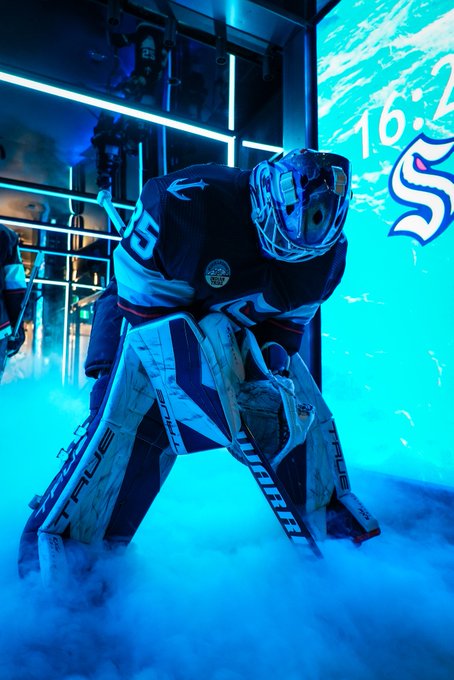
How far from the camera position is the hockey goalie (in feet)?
3.52

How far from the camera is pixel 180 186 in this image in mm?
1122

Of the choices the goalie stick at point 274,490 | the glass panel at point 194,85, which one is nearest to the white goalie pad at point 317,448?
the goalie stick at point 274,490

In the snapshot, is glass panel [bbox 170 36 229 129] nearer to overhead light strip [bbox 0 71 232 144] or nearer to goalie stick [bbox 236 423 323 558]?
overhead light strip [bbox 0 71 232 144]

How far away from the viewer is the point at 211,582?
43.1 inches

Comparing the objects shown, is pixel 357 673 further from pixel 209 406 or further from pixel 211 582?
pixel 209 406

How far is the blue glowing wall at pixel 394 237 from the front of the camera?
203cm

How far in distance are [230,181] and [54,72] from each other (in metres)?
3.95

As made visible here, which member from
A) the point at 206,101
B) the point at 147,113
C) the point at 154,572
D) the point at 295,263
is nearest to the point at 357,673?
the point at 154,572

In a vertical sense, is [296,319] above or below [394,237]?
below

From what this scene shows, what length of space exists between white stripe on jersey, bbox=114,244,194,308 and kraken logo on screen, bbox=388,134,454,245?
1.47 metres

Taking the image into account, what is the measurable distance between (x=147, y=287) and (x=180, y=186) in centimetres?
27

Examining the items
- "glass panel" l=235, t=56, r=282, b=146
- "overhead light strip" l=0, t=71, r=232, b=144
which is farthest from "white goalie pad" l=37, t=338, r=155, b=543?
"glass panel" l=235, t=56, r=282, b=146

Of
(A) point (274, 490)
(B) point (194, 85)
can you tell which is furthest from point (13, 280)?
(A) point (274, 490)

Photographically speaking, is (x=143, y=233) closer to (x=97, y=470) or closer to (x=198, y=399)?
(x=198, y=399)
